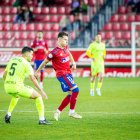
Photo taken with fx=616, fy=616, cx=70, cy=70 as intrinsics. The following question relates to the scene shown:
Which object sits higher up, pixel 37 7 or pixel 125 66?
pixel 37 7

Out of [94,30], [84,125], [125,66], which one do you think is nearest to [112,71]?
[125,66]

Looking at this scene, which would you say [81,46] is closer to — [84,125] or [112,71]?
[112,71]

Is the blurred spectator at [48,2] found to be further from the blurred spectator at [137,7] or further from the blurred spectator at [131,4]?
the blurred spectator at [137,7]

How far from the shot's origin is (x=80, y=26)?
3284 centimetres

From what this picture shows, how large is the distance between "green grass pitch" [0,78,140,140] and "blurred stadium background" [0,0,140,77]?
7.32 m

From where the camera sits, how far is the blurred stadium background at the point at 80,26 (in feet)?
101

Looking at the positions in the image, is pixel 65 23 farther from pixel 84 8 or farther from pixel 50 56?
pixel 50 56

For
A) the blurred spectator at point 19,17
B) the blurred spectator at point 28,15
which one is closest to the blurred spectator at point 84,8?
the blurred spectator at point 28,15

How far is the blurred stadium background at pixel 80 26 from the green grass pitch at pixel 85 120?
7324 millimetres

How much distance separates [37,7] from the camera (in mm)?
34844

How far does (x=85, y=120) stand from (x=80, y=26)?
1868 cm

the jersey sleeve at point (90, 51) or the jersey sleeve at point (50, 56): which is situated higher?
the jersey sleeve at point (50, 56)

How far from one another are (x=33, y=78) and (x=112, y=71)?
17.9 m

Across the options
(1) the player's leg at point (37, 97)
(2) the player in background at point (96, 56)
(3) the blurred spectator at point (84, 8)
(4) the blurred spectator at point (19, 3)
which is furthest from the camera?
(4) the blurred spectator at point (19, 3)
